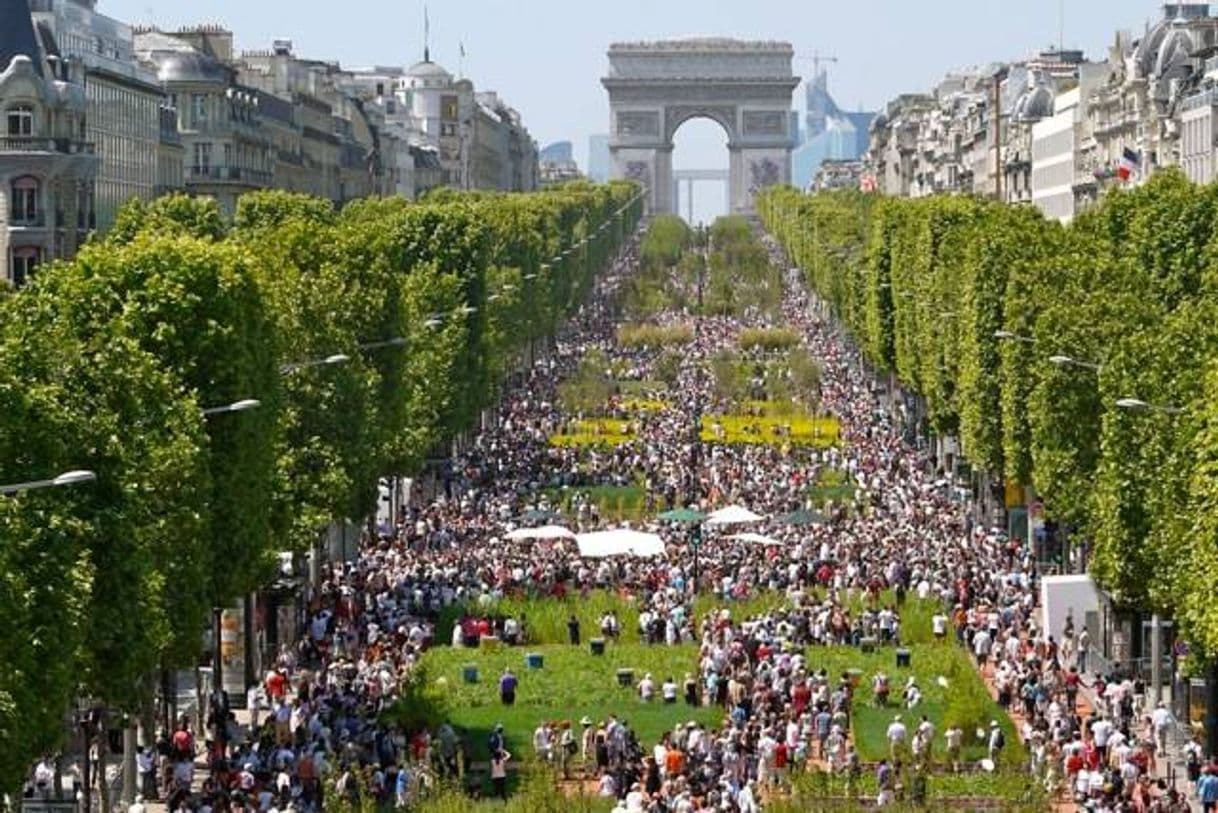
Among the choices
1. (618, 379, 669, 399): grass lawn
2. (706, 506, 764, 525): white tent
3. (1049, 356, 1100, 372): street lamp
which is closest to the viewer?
(1049, 356, 1100, 372): street lamp

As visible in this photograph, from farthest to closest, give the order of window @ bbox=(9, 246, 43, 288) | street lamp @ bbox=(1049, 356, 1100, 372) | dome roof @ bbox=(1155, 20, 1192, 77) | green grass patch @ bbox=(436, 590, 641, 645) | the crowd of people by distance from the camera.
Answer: dome roof @ bbox=(1155, 20, 1192, 77) → window @ bbox=(9, 246, 43, 288) → green grass patch @ bbox=(436, 590, 641, 645) → street lamp @ bbox=(1049, 356, 1100, 372) → the crowd of people

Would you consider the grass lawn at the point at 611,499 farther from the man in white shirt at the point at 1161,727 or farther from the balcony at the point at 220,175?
the balcony at the point at 220,175

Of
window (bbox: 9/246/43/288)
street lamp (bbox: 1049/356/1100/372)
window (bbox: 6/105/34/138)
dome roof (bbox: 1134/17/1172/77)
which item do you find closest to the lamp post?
street lamp (bbox: 1049/356/1100/372)

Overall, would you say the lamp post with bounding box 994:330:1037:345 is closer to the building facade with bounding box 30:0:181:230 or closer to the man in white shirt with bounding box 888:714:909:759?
the man in white shirt with bounding box 888:714:909:759

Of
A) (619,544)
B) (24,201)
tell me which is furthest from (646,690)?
(24,201)

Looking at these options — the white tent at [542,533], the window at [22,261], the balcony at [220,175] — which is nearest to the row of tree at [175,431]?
the white tent at [542,533]

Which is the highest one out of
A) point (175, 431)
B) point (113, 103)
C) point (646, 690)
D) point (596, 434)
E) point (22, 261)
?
point (113, 103)

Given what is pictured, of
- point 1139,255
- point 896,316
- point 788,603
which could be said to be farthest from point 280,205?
point 788,603

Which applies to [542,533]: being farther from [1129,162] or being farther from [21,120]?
[1129,162]
